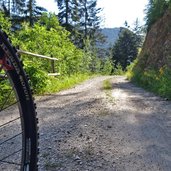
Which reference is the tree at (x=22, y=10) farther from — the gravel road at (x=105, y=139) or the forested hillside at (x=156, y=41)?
the gravel road at (x=105, y=139)

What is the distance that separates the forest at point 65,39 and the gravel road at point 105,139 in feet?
3.99

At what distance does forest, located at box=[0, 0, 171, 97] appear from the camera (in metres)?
11.7

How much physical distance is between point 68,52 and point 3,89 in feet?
40.6

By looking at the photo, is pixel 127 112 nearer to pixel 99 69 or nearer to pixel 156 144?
pixel 156 144

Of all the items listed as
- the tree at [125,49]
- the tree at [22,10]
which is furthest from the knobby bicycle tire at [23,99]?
the tree at [125,49]

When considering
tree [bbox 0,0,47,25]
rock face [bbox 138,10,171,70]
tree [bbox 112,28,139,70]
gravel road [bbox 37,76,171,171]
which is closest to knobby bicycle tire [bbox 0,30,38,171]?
gravel road [bbox 37,76,171,171]

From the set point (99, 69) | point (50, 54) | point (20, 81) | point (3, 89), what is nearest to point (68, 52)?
point (50, 54)

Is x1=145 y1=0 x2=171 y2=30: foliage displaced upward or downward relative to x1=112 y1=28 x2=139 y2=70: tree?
upward

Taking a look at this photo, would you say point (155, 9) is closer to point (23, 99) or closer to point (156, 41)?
point (156, 41)

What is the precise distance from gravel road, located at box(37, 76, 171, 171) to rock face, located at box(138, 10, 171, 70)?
31.9 feet

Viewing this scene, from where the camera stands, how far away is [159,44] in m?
19.0

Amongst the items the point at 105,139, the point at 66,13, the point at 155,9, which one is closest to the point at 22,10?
the point at 66,13

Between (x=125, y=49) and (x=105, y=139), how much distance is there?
57.3 metres

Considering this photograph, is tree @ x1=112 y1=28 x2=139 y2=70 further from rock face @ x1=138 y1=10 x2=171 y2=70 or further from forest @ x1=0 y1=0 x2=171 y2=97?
rock face @ x1=138 y1=10 x2=171 y2=70
